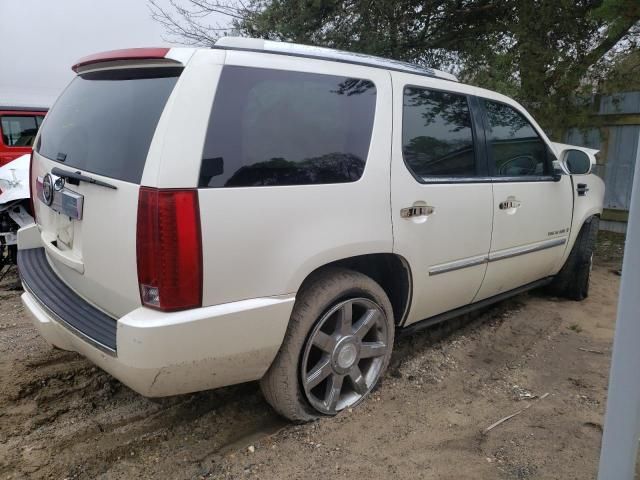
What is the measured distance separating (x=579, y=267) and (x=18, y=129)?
892cm

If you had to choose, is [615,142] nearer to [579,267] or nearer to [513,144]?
[579,267]

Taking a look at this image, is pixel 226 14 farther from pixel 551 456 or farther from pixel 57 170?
pixel 551 456

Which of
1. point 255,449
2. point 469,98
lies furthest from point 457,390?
point 469,98

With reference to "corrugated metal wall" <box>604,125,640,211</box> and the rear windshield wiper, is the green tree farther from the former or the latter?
the rear windshield wiper

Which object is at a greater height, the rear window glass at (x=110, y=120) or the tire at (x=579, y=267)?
the rear window glass at (x=110, y=120)

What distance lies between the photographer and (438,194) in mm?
3010

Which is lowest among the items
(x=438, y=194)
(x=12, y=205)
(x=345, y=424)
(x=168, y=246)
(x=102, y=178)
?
(x=345, y=424)

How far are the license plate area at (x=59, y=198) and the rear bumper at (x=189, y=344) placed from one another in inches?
17.9

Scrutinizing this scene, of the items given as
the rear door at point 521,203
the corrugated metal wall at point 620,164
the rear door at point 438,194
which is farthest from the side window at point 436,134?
the corrugated metal wall at point 620,164

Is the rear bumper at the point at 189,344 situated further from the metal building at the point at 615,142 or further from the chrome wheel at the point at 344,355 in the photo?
the metal building at the point at 615,142

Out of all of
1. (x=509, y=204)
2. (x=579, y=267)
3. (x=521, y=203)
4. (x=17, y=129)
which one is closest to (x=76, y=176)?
(x=509, y=204)

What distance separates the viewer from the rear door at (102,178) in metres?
2.12

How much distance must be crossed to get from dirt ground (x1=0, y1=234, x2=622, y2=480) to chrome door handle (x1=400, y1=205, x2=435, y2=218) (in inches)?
41.5

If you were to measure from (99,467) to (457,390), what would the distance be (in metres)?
1.99
